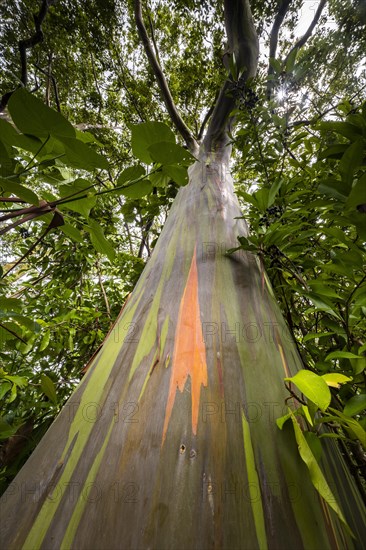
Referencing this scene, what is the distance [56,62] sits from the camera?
136 inches

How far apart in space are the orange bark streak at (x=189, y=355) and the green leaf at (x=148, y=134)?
0.32 m

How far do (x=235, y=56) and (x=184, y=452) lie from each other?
2034mm

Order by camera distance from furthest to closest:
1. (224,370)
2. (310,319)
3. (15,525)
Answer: (310,319) < (224,370) < (15,525)

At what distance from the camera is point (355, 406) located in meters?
0.40

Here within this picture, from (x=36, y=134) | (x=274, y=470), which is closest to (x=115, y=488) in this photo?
(x=274, y=470)

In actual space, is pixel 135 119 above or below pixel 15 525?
above

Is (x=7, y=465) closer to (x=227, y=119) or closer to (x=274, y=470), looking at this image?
(x=274, y=470)

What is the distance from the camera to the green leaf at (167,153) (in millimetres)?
385

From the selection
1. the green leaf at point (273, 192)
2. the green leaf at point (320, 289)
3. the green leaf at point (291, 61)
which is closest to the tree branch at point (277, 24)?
the green leaf at point (291, 61)

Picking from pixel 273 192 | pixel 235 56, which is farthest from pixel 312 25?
pixel 273 192

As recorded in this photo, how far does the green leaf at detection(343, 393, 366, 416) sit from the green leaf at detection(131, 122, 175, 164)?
511 millimetres

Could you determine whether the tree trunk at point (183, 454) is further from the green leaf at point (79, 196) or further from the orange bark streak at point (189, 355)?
the green leaf at point (79, 196)

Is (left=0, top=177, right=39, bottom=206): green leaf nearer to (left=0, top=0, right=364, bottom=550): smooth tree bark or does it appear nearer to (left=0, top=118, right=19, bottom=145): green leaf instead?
(left=0, top=118, right=19, bottom=145): green leaf

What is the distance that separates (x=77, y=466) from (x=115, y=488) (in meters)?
0.07
